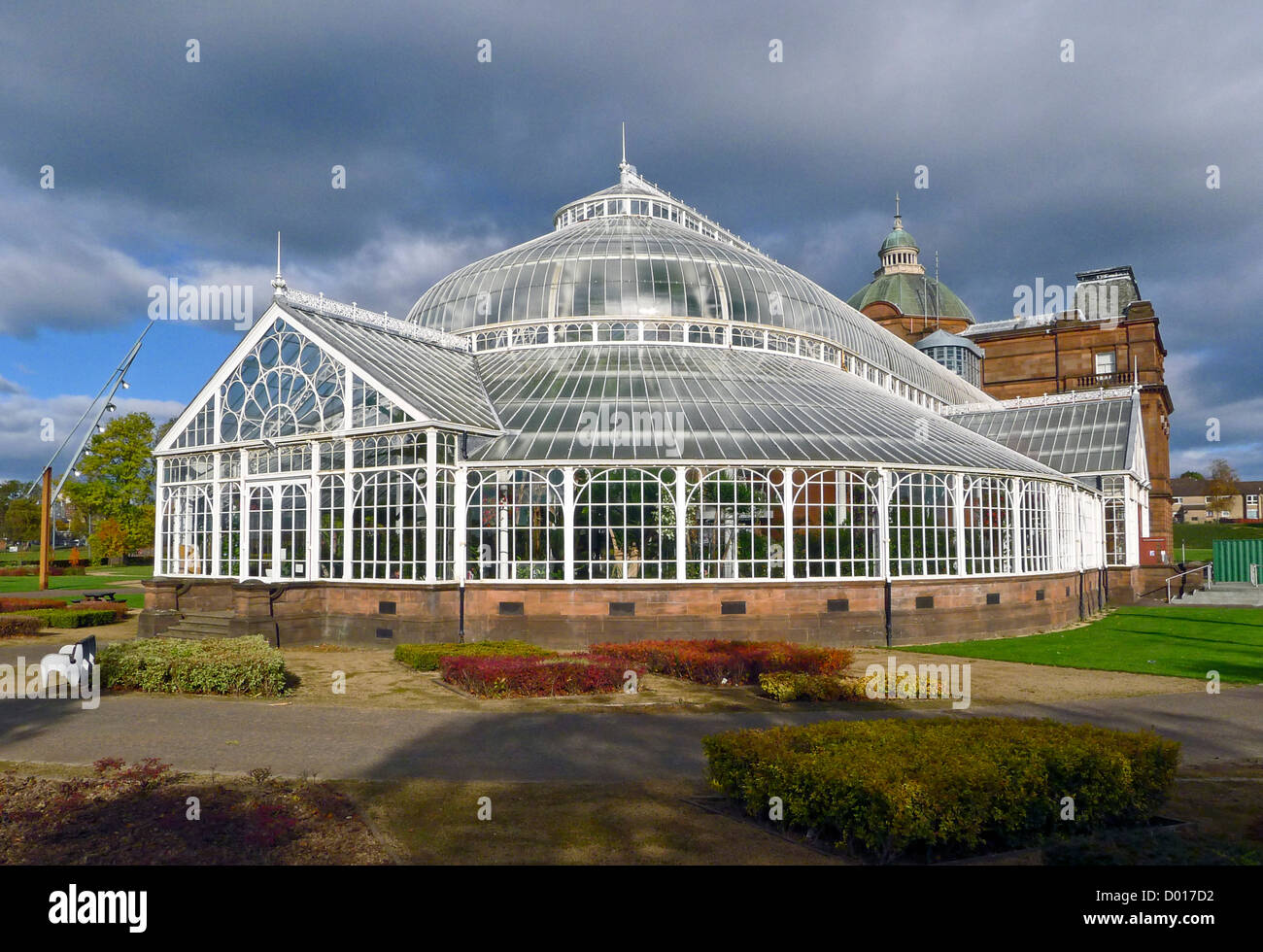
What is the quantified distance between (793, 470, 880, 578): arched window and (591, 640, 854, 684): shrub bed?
6.10m

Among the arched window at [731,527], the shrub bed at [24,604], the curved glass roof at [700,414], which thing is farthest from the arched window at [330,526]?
the shrub bed at [24,604]

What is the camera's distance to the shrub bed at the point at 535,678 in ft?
62.1

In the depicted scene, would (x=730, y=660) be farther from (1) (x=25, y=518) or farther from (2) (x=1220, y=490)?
(2) (x=1220, y=490)

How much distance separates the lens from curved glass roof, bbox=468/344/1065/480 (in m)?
27.9

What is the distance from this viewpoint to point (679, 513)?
26.8 metres

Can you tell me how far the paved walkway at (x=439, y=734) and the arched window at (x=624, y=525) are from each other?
9.80 meters

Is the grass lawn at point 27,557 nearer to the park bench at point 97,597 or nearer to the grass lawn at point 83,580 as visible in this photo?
the grass lawn at point 83,580

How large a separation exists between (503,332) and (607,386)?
29.3 feet

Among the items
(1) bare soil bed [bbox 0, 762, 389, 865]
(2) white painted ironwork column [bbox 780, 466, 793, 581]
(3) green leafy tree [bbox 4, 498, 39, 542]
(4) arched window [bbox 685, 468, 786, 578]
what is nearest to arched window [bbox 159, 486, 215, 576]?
A: (4) arched window [bbox 685, 468, 786, 578]

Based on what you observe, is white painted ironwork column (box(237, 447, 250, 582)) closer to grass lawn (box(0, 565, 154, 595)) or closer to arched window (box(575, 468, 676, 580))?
arched window (box(575, 468, 676, 580))

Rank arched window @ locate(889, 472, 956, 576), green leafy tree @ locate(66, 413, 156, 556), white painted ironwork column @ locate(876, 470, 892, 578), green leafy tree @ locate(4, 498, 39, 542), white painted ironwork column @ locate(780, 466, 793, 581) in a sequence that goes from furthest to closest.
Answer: green leafy tree @ locate(4, 498, 39, 542), green leafy tree @ locate(66, 413, 156, 556), arched window @ locate(889, 472, 956, 576), white painted ironwork column @ locate(876, 470, 892, 578), white painted ironwork column @ locate(780, 466, 793, 581)
